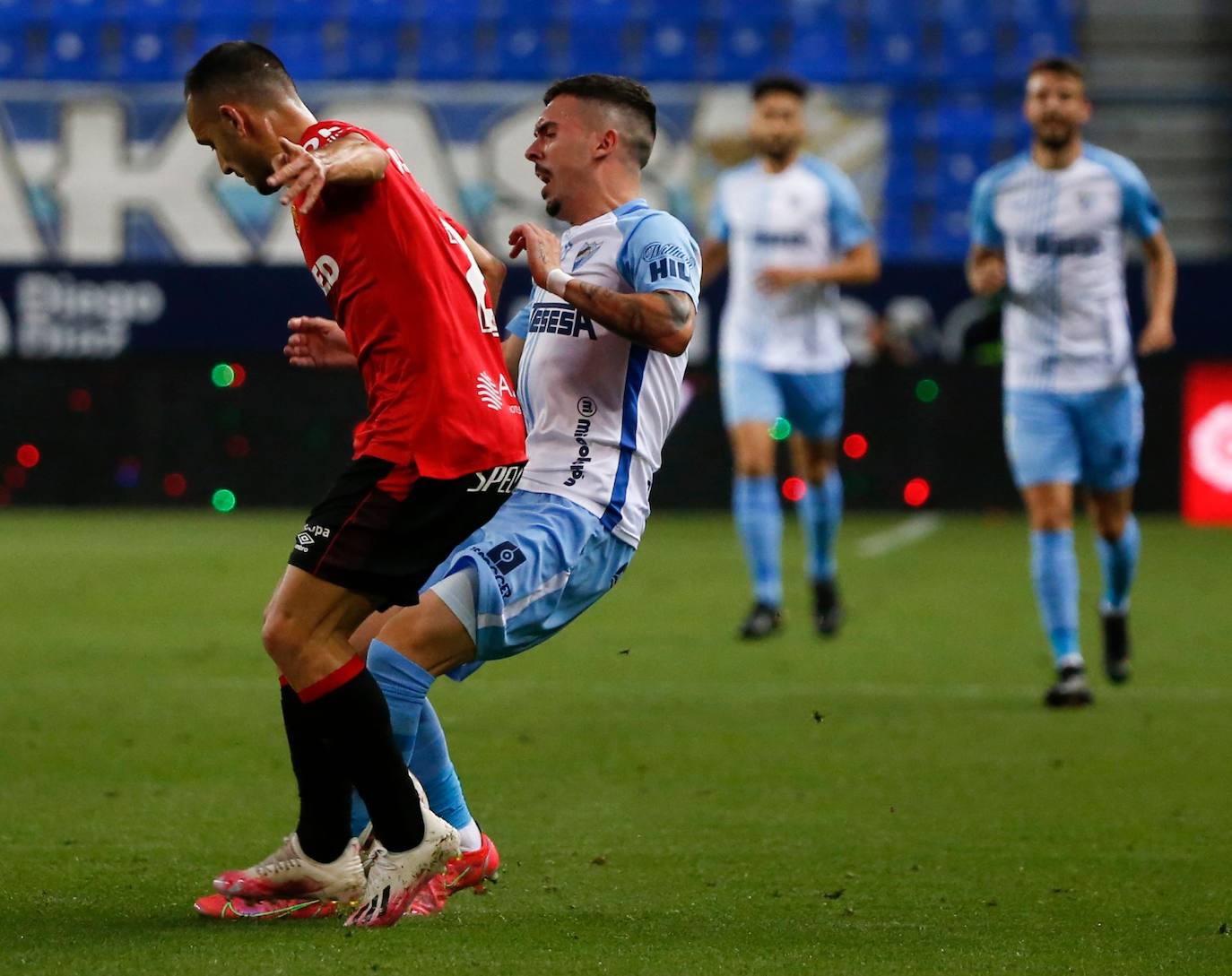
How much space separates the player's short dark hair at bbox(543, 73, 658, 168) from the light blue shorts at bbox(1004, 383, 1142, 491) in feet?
11.6

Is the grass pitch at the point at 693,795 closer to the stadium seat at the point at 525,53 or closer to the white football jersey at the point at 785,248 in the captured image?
the white football jersey at the point at 785,248

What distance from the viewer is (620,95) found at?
15.5 ft

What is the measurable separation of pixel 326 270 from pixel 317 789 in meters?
1.04

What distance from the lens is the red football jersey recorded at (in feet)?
13.5

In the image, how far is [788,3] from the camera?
64.2 ft

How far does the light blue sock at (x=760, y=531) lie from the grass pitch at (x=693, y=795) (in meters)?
0.27

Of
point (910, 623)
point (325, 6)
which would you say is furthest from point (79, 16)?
point (910, 623)

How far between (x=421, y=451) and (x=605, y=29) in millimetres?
15851

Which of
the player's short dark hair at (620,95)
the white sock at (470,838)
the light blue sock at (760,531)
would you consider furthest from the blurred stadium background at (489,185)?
the white sock at (470,838)

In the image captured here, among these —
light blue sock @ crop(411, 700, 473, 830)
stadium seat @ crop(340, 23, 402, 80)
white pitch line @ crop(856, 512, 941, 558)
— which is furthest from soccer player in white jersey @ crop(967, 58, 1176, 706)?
stadium seat @ crop(340, 23, 402, 80)

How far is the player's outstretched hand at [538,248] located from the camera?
4406 millimetres

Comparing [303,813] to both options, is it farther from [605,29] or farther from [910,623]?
[605,29]

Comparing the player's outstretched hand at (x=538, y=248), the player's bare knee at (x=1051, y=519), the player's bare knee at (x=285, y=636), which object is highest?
the player's outstretched hand at (x=538, y=248)

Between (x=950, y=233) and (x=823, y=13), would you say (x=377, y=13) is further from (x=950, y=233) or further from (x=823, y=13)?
(x=950, y=233)
